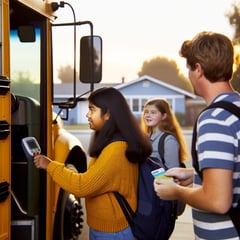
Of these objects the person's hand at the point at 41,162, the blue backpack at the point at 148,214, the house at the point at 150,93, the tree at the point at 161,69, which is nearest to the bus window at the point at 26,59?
the person's hand at the point at 41,162

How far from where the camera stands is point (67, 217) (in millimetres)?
4191

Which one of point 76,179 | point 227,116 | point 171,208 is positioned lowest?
point 171,208

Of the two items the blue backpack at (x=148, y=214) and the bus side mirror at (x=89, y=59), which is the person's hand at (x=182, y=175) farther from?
the bus side mirror at (x=89, y=59)

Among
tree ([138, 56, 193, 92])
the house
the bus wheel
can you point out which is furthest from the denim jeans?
tree ([138, 56, 193, 92])

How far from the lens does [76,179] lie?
2.77 meters

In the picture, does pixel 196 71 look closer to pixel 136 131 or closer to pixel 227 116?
pixel 227 116

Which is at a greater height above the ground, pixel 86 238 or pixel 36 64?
pixel 36 64

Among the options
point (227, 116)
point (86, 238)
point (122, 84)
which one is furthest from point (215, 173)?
point (122, 84)

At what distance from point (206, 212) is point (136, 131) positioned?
91 centimetres

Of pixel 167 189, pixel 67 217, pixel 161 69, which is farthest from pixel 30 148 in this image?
pixel 161 69

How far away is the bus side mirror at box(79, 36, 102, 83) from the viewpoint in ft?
13.2

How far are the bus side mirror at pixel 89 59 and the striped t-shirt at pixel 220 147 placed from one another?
83.4 inches

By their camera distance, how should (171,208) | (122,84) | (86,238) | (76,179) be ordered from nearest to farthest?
(76,179) → (171,208) → (86,238) → (122,84)

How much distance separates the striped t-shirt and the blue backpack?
2.79 feet
